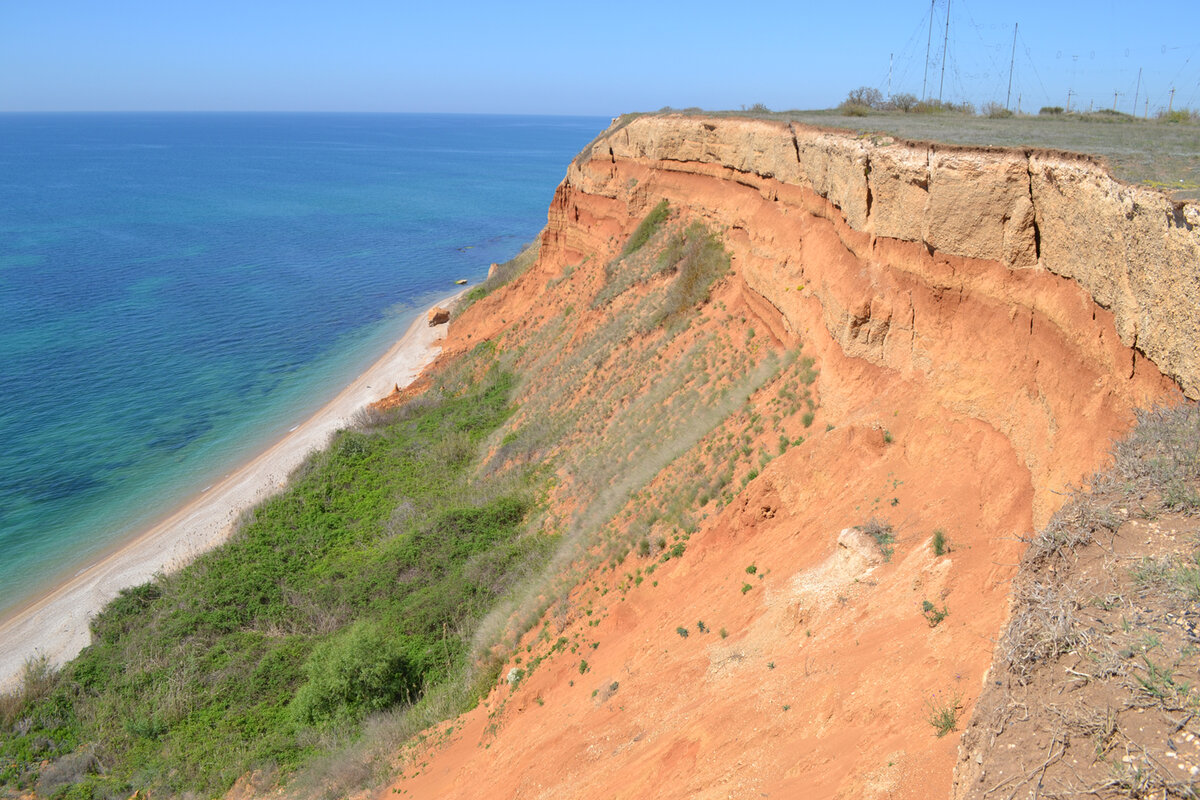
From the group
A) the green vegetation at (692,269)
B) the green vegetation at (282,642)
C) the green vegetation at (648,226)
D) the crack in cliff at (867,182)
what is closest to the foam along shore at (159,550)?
the green vegetation at (282,642)

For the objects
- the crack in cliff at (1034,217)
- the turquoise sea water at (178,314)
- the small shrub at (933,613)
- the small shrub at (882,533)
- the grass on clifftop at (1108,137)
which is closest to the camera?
the small shrub at (933,613)

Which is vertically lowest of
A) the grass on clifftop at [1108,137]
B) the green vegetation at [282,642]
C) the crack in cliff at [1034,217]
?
the green vegetation at [282,642]

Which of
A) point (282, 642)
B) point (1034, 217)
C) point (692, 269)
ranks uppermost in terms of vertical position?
point (1034, 217)

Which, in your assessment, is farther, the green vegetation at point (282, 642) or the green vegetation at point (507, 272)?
the green vegetation at point (507, 272)

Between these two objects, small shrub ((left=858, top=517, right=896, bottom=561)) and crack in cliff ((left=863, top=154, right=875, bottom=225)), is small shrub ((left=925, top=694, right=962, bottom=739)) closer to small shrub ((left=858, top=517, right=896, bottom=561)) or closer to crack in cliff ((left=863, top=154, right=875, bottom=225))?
small shrub ((left=858, top=517, right=896, bottom=561))

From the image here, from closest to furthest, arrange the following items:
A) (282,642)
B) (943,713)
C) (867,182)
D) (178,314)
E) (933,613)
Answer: (943,713) < (933,613) < (867,182) < (282,642) < (178,314)

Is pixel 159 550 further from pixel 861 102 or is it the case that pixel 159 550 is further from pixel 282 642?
pixel 861 102

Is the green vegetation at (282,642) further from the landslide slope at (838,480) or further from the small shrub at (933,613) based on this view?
the small shrub at (933,613)

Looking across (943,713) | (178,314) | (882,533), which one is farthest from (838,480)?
(178,314)
